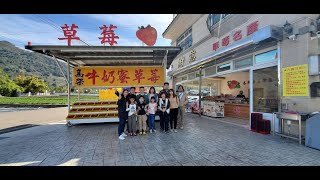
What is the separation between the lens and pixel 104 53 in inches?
328

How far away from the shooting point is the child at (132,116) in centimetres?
632

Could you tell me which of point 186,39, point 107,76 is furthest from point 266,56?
point 186,39

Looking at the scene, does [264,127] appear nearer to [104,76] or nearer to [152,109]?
[152,109]

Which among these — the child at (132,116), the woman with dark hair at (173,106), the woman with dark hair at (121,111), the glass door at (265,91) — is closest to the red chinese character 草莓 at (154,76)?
the woman with dark hair at (173,106)

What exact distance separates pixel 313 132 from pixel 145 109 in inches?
189

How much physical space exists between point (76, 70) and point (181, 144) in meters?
6.58

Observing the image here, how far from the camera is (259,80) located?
23.9 feet

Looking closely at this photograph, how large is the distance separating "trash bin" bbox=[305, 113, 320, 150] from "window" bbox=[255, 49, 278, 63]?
2.43 m

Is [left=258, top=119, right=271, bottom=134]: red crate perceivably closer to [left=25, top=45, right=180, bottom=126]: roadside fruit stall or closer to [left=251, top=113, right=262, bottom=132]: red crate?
[left=251, top=113, right=262, bottom=132]: red crate

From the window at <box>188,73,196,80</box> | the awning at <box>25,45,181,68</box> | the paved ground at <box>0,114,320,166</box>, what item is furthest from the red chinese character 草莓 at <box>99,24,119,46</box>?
the window at <box>188,73,196,80</box>

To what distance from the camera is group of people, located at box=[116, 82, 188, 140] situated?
6273 millimetres
